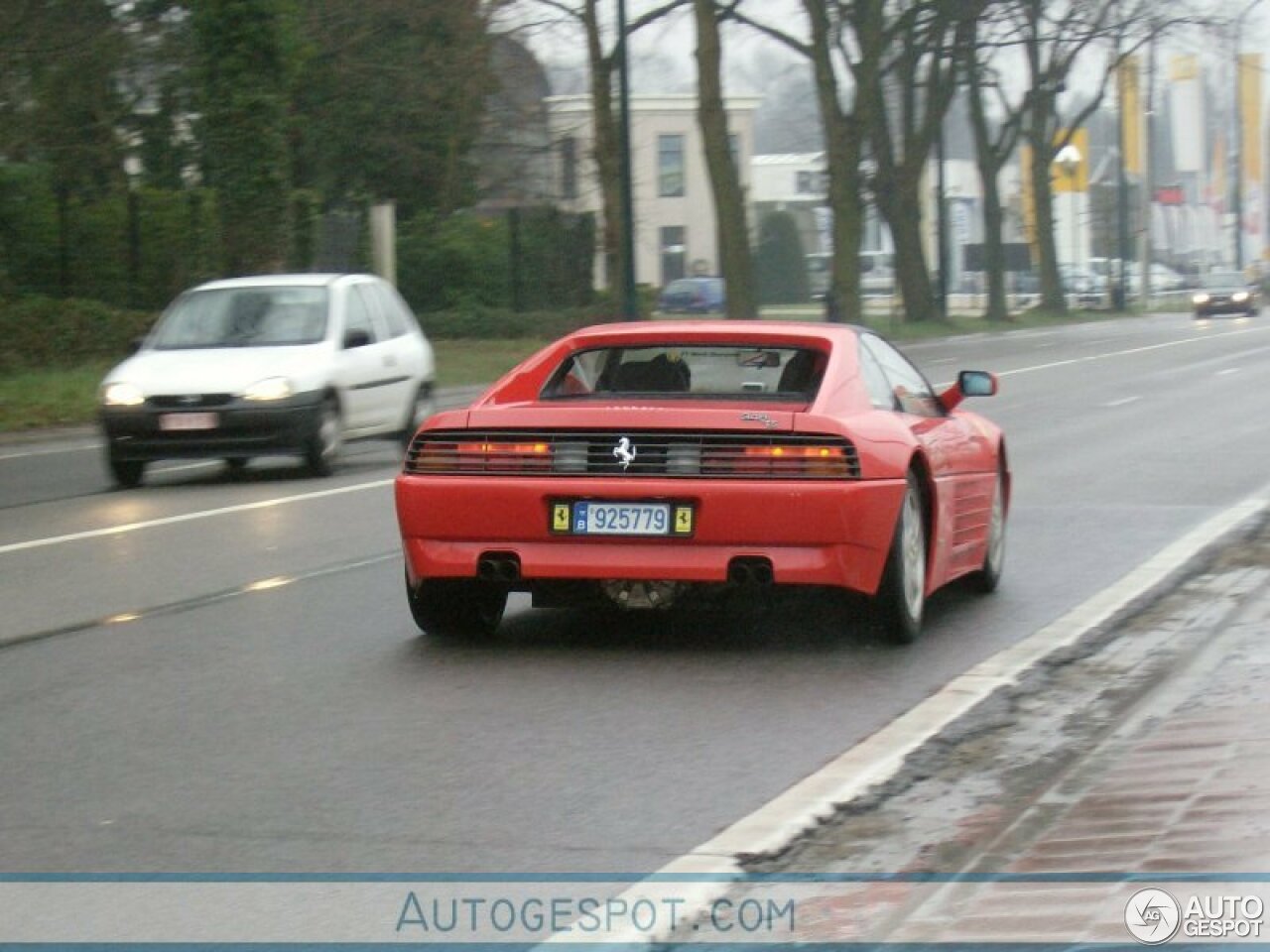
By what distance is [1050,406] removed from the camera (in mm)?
26828

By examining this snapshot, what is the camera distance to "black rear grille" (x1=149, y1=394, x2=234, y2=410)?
17.8 metres

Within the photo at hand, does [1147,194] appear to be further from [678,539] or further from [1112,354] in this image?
[678,539]

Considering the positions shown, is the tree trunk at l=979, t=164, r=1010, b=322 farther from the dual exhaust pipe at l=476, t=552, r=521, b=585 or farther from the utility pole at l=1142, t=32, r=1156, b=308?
the dual exhaust pipe at l=476, t=552, r=521, b=585

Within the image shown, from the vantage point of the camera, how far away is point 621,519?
8.93 metres

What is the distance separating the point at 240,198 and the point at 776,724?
28.1m

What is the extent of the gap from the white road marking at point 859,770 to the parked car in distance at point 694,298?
2570 inches

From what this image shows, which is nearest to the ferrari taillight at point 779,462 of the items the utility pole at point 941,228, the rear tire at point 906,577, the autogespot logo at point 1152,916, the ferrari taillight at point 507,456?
the rear tire at point 906,577

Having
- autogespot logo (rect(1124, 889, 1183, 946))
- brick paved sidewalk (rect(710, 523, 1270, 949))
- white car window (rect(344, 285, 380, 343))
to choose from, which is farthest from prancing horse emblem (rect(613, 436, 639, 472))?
white car window (rect(344, 285, 380, 343))

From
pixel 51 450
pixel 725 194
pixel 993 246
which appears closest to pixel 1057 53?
pixel 993 246

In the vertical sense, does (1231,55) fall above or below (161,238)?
above

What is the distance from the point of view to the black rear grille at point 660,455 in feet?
29.1

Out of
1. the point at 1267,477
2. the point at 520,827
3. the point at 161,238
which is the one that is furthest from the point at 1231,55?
the point at 520,827

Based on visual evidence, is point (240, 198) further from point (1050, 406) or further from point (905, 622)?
point (905, 622)

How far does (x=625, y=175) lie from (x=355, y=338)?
20.2 meters
